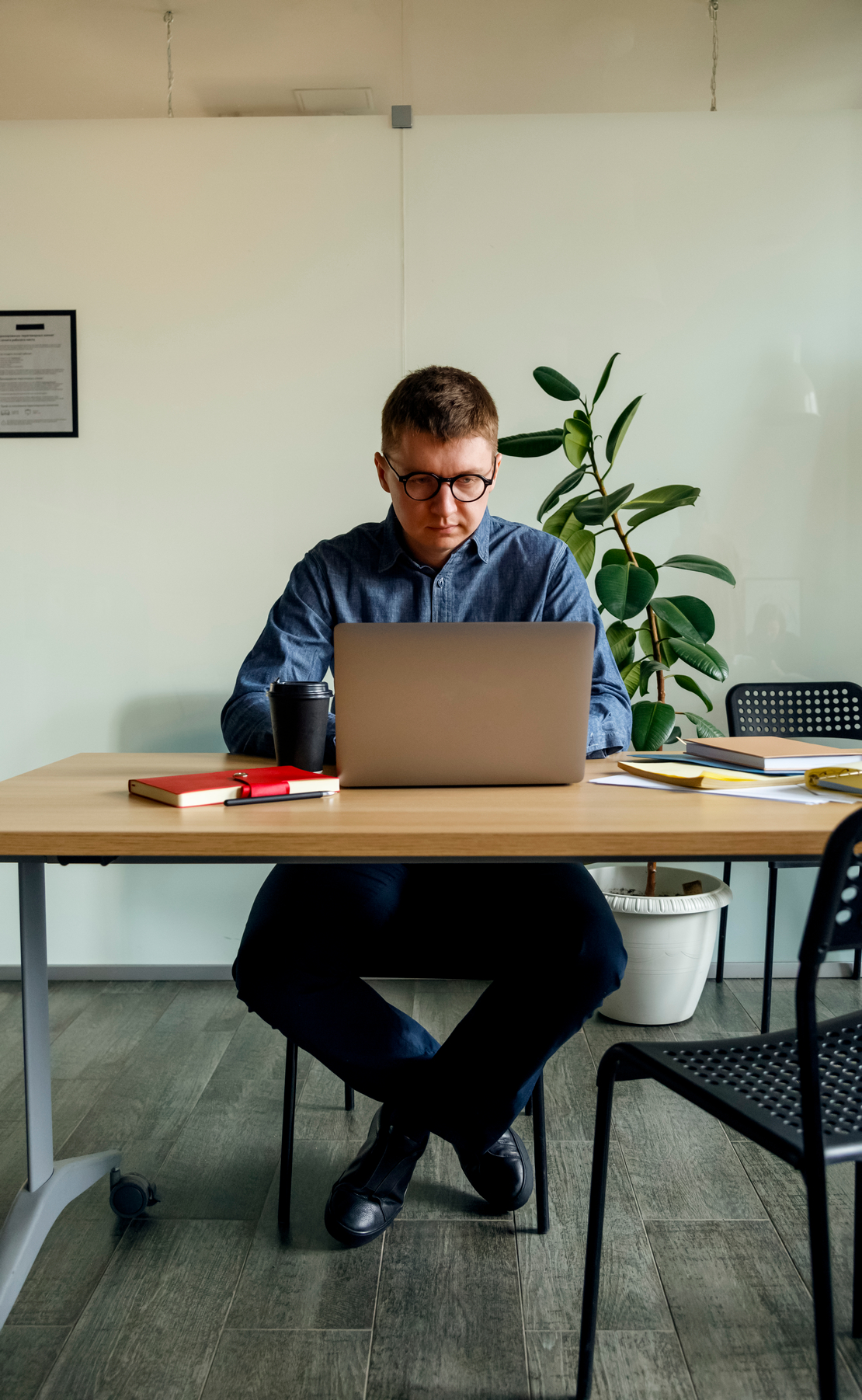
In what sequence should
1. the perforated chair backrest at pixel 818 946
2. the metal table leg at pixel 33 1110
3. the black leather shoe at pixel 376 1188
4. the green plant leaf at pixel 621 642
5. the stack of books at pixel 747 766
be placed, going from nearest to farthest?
the perforated chair backrest at pixel 818 946 < the stack of books at pixel 747 766 < the metal table leg at pixel 33 1110 < the black leather shoe at pixel 376 1188 < the green plant leaf at pixel 621 642

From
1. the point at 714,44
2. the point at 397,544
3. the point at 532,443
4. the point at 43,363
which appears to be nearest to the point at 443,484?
the point at 397,544

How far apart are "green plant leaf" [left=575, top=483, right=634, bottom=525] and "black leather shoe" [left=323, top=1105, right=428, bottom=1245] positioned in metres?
1.45

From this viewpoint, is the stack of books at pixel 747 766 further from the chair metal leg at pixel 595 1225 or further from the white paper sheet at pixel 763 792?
the chair metal leg at pixel 595 1225

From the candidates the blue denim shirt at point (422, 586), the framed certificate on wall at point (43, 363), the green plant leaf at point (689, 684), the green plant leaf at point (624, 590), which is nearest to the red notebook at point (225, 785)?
the blue denim shirt at point (422, 586)

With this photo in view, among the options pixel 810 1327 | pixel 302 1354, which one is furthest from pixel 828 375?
pixel 302 1354

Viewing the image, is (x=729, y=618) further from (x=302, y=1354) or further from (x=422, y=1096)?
(x=302, y=1354)

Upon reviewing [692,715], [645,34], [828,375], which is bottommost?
[692,715]

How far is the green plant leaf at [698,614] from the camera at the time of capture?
8.14 feet

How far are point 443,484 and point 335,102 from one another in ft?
6.26

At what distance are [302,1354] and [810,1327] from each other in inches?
26.8

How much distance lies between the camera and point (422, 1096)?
1494mm

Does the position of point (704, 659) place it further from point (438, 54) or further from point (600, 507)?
point (438, 54)

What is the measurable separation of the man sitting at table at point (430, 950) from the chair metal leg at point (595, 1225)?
23cm

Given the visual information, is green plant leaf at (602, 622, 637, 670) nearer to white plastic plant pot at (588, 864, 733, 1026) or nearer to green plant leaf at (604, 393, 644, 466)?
green plant leaf at (604, 393, 644, 466)
